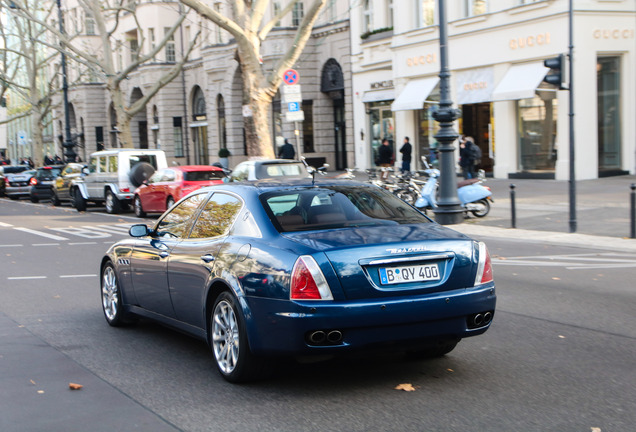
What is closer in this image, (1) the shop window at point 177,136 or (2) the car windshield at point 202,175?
(2) the car windshield at point 202,175

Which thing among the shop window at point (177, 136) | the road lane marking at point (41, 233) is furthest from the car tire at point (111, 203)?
the shop window at point (177, 136)

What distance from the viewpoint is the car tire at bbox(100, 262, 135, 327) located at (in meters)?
7.77

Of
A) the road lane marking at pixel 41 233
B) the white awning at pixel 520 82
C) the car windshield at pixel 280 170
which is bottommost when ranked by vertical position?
the road lane marking at pixel 41 233

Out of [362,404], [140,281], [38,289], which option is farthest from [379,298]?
[38,289]

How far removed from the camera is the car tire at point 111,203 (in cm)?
2522

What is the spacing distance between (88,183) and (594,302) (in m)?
20.6

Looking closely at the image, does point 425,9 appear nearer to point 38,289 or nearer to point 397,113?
point 397,113

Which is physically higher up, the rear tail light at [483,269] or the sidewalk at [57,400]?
the rear tail light at [483,269]

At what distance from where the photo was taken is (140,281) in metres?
7.26

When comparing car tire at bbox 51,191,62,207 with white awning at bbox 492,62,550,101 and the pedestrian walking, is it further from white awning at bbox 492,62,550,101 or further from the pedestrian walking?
white awning at bbox 492,62,550,101

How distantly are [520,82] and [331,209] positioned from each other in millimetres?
22279

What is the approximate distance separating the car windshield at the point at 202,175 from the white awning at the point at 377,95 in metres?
14.2

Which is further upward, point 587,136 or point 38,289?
point 587,136

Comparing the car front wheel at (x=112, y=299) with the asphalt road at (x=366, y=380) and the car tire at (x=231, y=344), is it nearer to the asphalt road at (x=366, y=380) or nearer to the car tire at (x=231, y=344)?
the asphalt road at (x=366, y=380)
